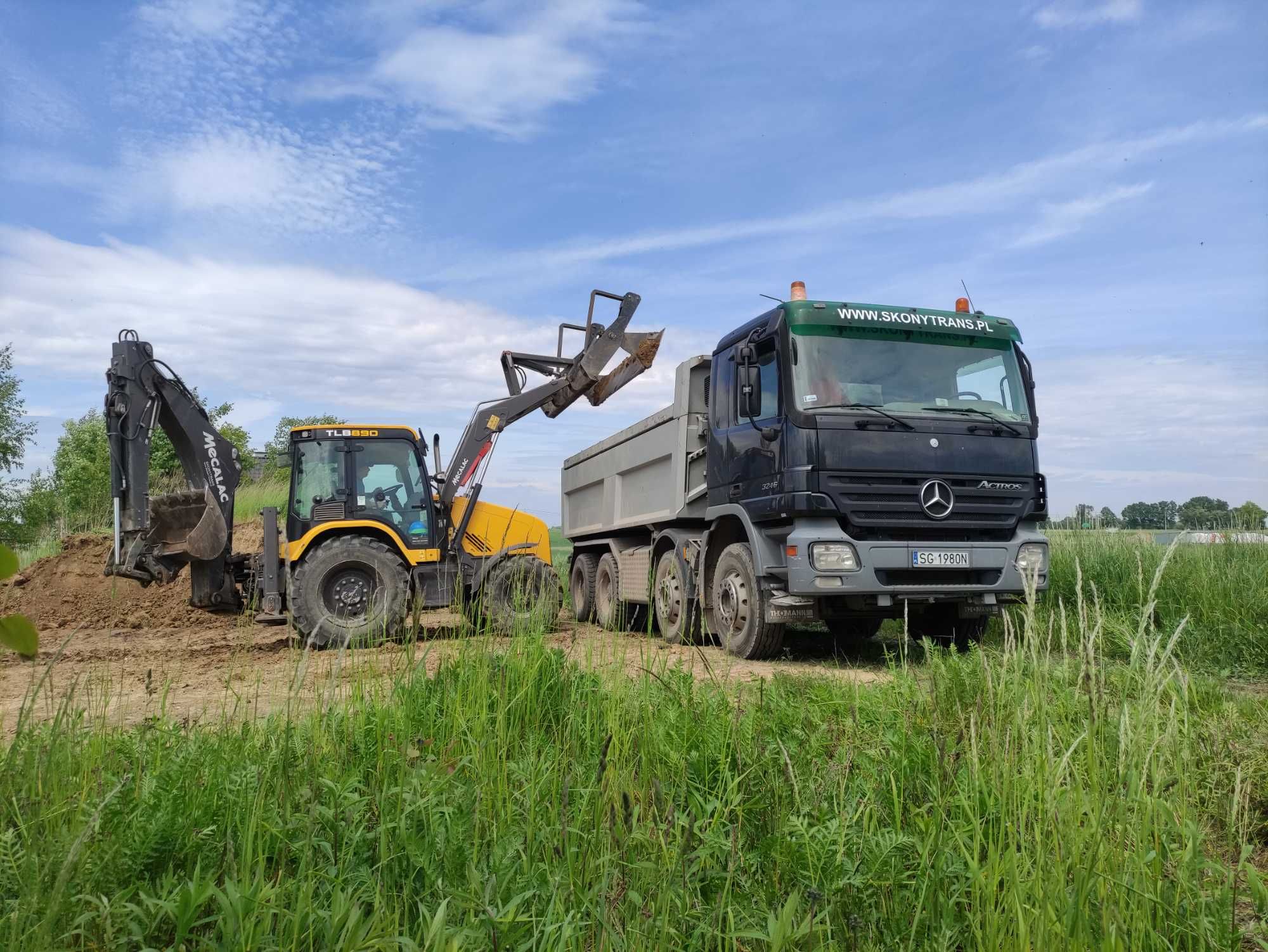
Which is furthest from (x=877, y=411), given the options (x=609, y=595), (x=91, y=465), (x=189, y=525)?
(x=91, y=465)

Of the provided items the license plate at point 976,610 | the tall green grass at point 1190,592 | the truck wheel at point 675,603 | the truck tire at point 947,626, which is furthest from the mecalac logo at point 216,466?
the tall green grass at point 1190,592

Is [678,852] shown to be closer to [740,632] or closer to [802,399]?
[802,399]

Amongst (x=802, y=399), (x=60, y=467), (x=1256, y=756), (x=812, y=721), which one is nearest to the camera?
(x=1256, y=756)

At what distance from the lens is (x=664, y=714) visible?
416 centimetres

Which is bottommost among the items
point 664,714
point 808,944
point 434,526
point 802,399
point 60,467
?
point 808,944

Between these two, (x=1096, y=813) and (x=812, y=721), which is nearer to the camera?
(x=1096, y=813)

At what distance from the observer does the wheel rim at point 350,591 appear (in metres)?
10.3

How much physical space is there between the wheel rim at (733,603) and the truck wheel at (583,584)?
4.45 metres

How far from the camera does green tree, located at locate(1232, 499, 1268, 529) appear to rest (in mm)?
11945

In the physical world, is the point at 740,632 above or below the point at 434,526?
below

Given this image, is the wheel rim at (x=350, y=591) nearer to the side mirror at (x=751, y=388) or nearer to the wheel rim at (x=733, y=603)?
the wheel rim at (x=733, y=603)

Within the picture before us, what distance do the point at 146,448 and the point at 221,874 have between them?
31.1 ft

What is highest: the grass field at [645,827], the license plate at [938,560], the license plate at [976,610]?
the license plate at [938,560]

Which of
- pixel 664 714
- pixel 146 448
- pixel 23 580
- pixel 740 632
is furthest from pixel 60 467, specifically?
pixel 664 714
